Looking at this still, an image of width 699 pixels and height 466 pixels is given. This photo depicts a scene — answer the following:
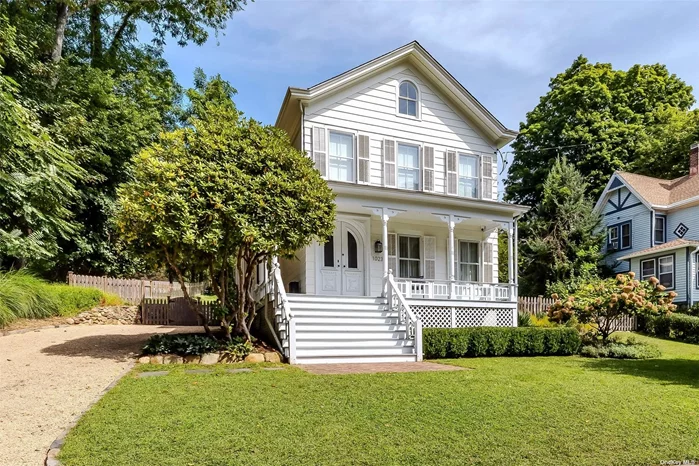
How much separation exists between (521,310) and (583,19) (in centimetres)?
1166

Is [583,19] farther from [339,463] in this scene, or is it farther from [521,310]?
[339,463]

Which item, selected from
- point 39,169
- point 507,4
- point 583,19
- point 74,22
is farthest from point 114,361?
point 74,22

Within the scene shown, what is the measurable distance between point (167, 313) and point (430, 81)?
42.2 feet

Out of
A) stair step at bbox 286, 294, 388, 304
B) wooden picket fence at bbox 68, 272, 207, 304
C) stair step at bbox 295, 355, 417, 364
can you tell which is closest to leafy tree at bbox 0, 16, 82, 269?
stair step at bbox 286, 294, 388, 304

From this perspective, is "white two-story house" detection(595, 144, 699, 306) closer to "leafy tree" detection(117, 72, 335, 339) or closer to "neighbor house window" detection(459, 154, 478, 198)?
"neighbor house window" detection(459, 154, 478, 198)

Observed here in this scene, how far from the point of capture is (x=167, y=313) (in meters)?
17.2

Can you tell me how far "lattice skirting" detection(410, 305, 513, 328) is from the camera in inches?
541

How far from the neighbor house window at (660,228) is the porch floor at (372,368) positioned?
21466 millimetres

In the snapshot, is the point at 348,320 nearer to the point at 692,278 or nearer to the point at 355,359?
the point at 355,359

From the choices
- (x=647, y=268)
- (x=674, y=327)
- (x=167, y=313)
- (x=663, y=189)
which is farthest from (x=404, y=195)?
(x=663, y=189)

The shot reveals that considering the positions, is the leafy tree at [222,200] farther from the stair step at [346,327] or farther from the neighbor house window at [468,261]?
the neighbor house window at [468,261]

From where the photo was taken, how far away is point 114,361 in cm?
880

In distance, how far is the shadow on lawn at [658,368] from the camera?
328 inches

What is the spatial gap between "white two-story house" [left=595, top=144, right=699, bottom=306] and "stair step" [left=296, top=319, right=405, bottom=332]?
1758cm
